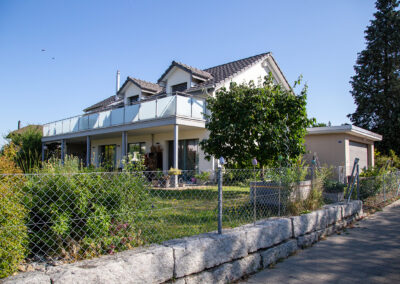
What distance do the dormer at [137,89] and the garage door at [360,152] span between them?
1313 cm

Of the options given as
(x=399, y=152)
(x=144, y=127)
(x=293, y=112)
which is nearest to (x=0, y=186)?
(x=293, y=112)

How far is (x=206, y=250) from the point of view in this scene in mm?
3344

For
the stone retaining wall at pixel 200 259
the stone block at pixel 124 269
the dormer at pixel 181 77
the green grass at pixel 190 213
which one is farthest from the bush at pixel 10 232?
the dormer at pixel 181 77

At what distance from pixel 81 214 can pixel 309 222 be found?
157 inches

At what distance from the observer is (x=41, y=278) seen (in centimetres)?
227

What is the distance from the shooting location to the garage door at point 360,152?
16.1 m

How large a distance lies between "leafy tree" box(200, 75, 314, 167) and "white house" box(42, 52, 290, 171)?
162 inches

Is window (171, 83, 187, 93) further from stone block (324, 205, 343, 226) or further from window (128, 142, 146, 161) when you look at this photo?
stone block (324, 205, 343, 226)

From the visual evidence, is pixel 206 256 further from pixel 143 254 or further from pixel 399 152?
pixel 399 152

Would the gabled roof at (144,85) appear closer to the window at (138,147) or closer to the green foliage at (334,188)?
the window at (138,147)

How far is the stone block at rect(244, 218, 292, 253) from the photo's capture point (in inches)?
155

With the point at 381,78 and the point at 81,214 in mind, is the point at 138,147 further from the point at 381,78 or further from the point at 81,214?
the point at 381,78

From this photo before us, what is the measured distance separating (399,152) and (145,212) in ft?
85.5

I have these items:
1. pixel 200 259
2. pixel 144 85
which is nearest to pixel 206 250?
pixel 200 259
